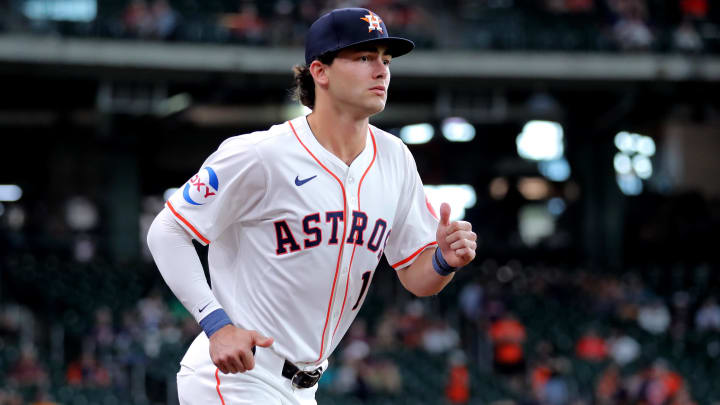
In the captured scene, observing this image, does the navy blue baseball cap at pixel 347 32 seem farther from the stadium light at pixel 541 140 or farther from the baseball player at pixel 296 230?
the stadium light at pixel 541 140

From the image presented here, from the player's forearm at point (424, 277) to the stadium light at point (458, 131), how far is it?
17.5 metres

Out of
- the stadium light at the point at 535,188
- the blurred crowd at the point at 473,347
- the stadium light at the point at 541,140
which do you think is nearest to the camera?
the blurred crowd at the point at 473,347

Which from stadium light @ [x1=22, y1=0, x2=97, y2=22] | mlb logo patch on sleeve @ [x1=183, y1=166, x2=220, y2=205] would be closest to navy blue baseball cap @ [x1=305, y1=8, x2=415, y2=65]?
mlb logo patch on sleeve @ [x1=183, y1=166, x2=220, y2=205]

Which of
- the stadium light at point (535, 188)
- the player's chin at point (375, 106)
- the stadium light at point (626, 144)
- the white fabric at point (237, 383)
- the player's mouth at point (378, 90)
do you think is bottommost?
the stadium light at point (535, 188)

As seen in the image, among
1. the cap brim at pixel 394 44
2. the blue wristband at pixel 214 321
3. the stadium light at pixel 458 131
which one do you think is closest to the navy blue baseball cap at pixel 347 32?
the cap brim at pixel 394 44

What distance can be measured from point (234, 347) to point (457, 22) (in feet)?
52.2

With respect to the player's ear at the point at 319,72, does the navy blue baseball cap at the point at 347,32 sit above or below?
above

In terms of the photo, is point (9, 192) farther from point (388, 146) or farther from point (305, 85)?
point (388, 146)

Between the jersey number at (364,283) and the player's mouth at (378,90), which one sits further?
the jersey number at (364,283)

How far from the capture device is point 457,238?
300cm

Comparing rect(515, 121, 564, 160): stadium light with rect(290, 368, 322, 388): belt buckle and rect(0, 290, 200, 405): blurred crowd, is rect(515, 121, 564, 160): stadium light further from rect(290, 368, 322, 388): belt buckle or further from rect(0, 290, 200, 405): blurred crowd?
rect(290, 368, 322, 388): belt buckle

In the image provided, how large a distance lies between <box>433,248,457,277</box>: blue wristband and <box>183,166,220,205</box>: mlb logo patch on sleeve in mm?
731

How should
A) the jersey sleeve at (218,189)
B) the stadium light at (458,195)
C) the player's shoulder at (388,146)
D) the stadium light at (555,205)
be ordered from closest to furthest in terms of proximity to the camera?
the jersey sleeve at (218,189)
the player's shoulder at (388,146)
the stadium light at (458,195)
the stadium light at (555,205)

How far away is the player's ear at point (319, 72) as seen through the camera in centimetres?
310
